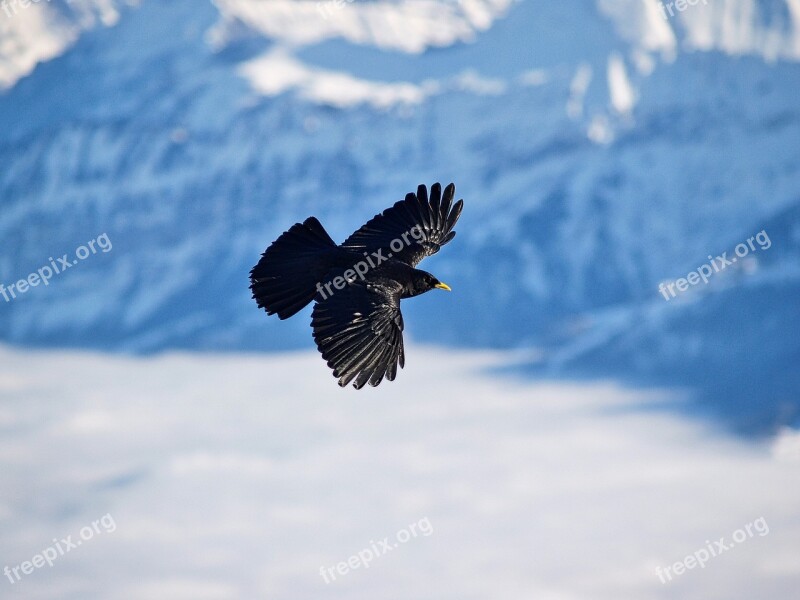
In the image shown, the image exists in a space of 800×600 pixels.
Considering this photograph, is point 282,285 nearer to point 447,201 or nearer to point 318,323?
point 318,323

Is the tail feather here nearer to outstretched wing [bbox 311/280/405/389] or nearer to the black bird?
the black bird

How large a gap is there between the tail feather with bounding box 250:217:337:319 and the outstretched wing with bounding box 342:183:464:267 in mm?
1293

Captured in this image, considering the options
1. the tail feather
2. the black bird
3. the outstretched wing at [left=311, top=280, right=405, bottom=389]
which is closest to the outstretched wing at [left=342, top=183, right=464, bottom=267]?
the black bird

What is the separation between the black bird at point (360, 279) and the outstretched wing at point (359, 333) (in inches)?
0.6

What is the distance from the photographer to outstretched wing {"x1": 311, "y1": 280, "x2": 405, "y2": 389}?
17.9m

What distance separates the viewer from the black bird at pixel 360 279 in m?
18.2

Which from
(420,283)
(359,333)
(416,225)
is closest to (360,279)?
(420,283)

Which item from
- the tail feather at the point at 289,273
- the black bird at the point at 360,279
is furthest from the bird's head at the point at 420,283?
the tail feather at the point at 289,273

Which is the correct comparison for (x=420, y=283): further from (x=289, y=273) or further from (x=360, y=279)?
(x=289, y=273)

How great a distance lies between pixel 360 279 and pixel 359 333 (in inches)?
53.7

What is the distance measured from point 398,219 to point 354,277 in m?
2.94

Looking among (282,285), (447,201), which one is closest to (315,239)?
(282,285)

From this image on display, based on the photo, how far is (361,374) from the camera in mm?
17812

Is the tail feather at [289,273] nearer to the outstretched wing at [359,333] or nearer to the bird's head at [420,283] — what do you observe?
the outstretched wing at [359,333]
